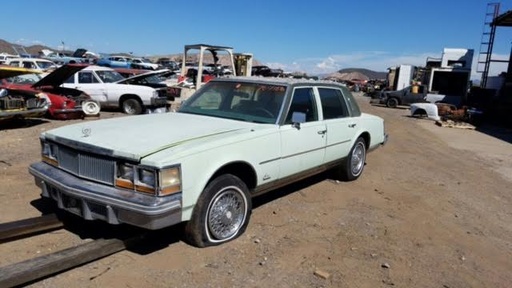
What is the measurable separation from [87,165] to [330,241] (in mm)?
2533

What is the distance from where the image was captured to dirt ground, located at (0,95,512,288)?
3.57 meters

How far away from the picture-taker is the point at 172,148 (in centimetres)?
364

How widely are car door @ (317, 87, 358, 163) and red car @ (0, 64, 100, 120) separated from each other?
781 cm

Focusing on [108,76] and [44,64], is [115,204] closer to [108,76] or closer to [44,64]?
[108,76]

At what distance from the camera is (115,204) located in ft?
11.3

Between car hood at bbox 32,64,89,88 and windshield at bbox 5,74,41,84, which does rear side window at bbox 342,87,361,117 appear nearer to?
car hood at bbox 32,64,89,88

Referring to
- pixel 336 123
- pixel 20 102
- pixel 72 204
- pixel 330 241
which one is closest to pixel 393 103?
pixel 20 102

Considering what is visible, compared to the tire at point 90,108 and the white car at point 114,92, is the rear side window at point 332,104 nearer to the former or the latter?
the tire at point 90,108

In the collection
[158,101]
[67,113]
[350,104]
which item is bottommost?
[67,113]

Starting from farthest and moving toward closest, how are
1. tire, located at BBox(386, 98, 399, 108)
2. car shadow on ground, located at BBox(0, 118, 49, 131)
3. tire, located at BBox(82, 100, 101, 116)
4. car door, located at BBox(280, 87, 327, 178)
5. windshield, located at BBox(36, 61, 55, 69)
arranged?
1. tire, located at BBox(386, 98, 399, 108)
2. windshield, located at BBox(36, 61, 55, 69)
3. tire, located at BBox(82, 100, 101, 116)
4. car shadow on ground, located at BBox(0, 118, 49, 131)
5. car door, located at BBox(280, 87, 327, 178)

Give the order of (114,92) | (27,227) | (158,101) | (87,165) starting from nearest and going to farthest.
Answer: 1. (87,165)
2. (27,227)
3. (158,101)
4. (114,92)

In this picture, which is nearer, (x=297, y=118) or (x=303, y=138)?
(x=297, y=118)

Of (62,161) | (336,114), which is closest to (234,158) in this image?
(62,161)

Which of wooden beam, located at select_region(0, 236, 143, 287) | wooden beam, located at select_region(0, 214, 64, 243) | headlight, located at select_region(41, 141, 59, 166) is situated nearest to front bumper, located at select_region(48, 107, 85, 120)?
headlight, located at select_region(41, 141, 59, 166)
